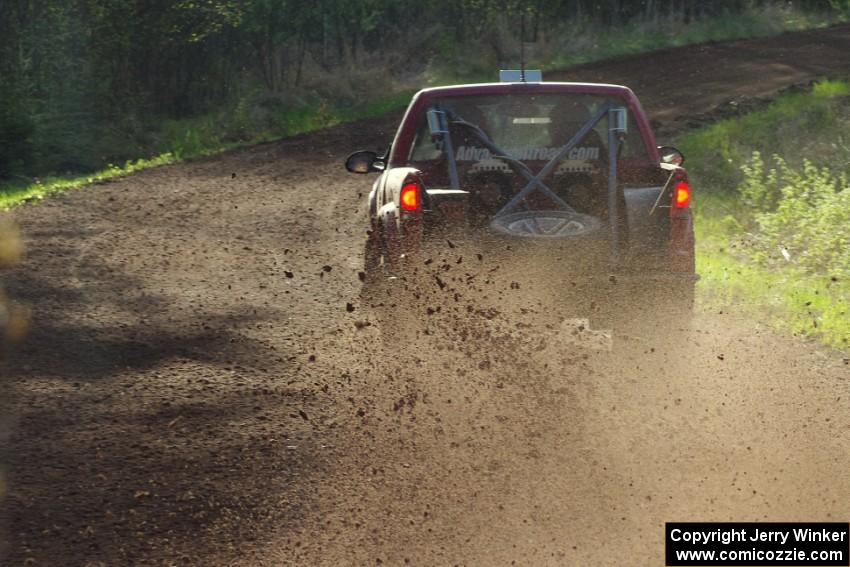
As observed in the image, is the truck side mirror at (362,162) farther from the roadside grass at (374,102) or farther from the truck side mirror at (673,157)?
the roadside grass at (374,102)

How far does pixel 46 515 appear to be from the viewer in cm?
529

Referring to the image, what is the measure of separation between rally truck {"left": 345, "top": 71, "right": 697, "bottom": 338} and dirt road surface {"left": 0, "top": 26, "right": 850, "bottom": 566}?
314 millimetres

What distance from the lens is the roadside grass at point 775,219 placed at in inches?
389

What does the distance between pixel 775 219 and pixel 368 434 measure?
718 centimetres

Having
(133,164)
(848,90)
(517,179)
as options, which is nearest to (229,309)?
(517,179)

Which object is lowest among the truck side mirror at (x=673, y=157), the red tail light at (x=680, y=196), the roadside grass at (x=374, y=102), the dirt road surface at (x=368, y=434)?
the roadside grass at (x=374, y=102)

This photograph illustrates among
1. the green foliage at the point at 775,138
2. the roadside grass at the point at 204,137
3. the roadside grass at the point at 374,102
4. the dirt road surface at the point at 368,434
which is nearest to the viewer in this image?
the dirt road surface at the point at 368,434

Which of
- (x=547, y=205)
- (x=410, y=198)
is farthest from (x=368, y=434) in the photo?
(x=547, y=205)

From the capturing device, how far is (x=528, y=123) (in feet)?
26.1

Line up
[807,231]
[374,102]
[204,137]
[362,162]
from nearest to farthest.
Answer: [362,162] < [807,231] < [204,137] < [374,102]

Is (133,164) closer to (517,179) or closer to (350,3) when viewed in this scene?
(350,3)

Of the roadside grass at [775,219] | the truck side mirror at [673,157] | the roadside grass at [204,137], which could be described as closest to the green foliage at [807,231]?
the roadside grass at [775,219]

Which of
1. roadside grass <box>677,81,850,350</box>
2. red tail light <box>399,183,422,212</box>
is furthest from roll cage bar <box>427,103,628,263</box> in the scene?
roadside grass <box>677,81,850,350</box>

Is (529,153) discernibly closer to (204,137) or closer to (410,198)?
(410,198)
